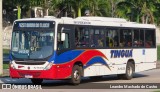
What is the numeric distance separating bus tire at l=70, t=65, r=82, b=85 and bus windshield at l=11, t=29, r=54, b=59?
1532 millimetres

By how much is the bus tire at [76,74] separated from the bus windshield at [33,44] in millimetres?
1532

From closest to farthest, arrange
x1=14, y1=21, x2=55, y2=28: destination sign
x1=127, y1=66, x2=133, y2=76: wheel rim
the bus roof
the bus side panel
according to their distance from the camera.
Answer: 1. x1=14, y1=21, x2=55, y2=28: destination sign
2. the bus roof
3. x1=127, y1=66, x2=133, y2=76: wheel rim
4. the bus side panel

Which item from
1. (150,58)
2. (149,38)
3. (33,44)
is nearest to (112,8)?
(149,38)

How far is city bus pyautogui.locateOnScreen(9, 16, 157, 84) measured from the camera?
20.8 metres

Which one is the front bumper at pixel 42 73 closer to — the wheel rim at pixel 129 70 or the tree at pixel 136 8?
the wheel rim at pixel 129 70

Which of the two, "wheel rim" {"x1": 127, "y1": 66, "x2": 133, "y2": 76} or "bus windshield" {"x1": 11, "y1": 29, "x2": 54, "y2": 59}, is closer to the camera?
"bus windshield" {"x1": 11, "y1": 29, "x2": 54, "y2": 59}

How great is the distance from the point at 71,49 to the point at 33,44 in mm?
1642

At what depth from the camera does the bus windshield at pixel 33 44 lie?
68.2 ft

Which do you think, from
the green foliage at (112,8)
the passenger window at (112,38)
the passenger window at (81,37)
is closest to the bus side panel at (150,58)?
the passenger window at (112,38)

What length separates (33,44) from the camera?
20875 millimetres

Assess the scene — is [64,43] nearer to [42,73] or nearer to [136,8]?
[42,73]

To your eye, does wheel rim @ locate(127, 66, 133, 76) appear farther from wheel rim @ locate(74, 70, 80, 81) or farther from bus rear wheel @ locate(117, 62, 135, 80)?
wheel rim @ locate(74, 70, 80, 81)

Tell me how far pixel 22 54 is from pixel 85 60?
2926 millimetres

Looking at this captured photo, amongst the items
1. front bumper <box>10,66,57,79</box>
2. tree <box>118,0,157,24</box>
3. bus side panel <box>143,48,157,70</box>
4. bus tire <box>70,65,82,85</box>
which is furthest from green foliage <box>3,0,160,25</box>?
front bumper <box>10,66,57,79</box>
